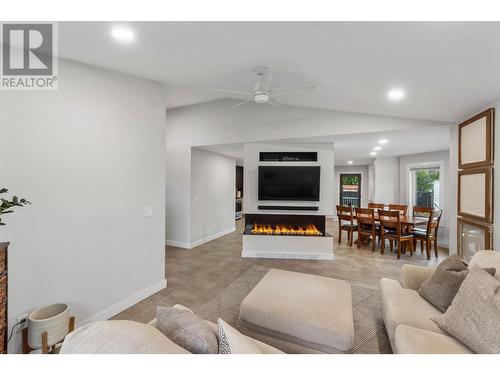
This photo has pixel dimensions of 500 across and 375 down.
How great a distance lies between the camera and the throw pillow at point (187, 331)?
3.11 ft

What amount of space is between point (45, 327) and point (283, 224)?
410 centimetres

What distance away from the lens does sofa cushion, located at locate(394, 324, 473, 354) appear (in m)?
1.31

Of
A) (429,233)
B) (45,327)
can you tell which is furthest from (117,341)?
(429,233)

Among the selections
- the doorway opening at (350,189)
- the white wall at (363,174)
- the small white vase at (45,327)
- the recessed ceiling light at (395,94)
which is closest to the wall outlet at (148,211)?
the small white vase at (45,327)

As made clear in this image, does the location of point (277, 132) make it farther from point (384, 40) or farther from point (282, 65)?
point (384, 40)

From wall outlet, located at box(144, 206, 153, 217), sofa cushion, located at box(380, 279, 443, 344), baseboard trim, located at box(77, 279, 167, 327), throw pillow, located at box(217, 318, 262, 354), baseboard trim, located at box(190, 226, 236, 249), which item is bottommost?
baseboard trim, located at box(77, 279, 167, 327)

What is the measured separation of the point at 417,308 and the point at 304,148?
10.9 feet

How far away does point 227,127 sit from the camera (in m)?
4.63

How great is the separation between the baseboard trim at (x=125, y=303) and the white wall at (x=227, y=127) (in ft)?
6.75

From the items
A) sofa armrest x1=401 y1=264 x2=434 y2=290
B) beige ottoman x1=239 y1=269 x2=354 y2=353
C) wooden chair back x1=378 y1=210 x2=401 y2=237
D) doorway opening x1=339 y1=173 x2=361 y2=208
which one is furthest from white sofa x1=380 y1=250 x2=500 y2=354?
doorway opening x1=339 y1=173 x2=361 y2=208

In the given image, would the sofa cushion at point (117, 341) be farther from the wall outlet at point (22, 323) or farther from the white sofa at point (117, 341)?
the wall outlet at point (22, 323)

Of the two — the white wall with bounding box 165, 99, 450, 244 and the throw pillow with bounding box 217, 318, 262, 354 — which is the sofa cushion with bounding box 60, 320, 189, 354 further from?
the white wall with bounding box 165, 99, 450, 244

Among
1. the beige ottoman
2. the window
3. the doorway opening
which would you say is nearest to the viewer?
the beige ottoman

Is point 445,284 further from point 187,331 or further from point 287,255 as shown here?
point 287,255
